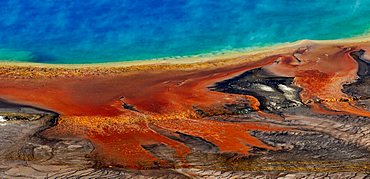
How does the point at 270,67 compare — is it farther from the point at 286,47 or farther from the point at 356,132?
the point at 356,132

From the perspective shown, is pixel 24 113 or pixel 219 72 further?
pixel 219 72

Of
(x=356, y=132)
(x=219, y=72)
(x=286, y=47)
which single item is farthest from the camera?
(x=286, y=47)

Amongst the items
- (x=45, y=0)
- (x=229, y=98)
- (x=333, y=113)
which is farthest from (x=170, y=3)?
(x=333, y=113)

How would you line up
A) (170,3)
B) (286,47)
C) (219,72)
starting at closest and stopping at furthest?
(219,72), (286,47), (170,3)

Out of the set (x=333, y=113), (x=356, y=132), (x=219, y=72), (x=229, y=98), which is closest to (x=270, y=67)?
(x=219, y=72)

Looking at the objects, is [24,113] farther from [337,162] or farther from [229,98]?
[337,162]

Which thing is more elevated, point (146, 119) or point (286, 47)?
point (286, 47)

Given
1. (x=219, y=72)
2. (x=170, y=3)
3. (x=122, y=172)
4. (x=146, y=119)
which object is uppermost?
(x=170, y=3)
